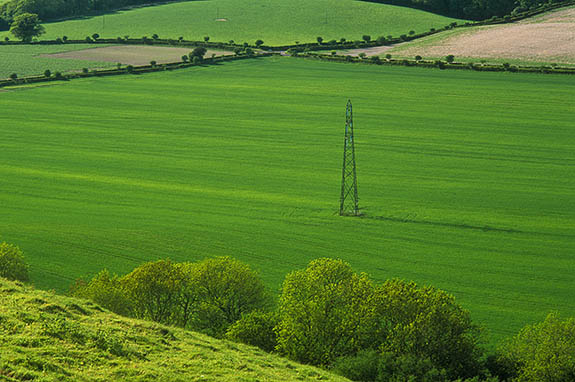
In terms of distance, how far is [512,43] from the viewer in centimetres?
14288

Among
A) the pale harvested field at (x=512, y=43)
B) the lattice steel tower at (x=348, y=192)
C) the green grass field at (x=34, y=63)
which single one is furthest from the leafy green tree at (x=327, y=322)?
the pale harvested field at (x=512, y=43)

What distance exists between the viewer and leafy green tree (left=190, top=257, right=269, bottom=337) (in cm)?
4069

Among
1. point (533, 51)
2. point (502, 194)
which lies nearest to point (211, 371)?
point (502, 194)

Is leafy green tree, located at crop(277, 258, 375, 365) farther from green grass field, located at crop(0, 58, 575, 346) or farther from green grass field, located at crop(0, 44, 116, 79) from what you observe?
green grass field, located at crop(0, 44, 116, 79)

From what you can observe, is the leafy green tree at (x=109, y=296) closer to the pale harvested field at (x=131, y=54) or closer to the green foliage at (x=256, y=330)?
the green foliage at (x=256, y=330)

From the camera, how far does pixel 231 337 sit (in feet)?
120

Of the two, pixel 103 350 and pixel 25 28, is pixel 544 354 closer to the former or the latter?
pixel 103 350

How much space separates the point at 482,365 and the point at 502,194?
112 feet

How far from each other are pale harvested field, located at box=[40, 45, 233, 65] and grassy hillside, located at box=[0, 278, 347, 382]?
11337 cm

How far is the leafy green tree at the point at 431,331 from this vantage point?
35.5 m

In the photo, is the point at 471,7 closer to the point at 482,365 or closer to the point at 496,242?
the point at 496,242

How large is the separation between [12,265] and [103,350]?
17.5 metres

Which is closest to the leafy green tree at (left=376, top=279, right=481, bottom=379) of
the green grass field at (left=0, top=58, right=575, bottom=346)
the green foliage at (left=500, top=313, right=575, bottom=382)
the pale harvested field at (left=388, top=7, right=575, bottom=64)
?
the green foliage at (left=500, top=313, right=575, bottom=382)

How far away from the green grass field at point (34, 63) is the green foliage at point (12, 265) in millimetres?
90322
